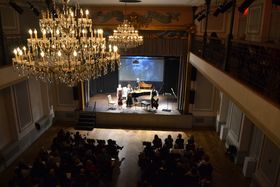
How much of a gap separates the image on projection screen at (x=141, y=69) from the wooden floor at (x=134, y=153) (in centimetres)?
560

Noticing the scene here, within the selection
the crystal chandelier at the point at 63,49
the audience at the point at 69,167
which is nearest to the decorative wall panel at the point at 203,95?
the audience at the point at 69,167

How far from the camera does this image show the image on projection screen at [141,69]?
1673cm

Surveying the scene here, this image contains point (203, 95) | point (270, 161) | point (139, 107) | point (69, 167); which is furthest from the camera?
point (139, 107)

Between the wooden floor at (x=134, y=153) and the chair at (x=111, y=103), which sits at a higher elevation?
the chair at (x=111, y=103)

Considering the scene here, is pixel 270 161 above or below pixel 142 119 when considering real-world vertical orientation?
above

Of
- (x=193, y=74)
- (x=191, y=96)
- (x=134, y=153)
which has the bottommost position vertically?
(x=134, y=153)

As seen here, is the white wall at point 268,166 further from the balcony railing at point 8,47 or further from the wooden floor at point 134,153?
the balcony railing at point 8,47

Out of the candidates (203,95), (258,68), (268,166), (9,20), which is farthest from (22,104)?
(268,166)

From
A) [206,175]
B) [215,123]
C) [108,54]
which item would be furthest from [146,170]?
[215,123]

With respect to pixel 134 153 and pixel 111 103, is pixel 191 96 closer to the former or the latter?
pixel 111 103

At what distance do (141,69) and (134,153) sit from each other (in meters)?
8.01

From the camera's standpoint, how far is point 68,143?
895 centimetres

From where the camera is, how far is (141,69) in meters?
17.1

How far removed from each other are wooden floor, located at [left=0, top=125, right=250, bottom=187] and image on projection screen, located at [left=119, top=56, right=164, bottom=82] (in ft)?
18.4
